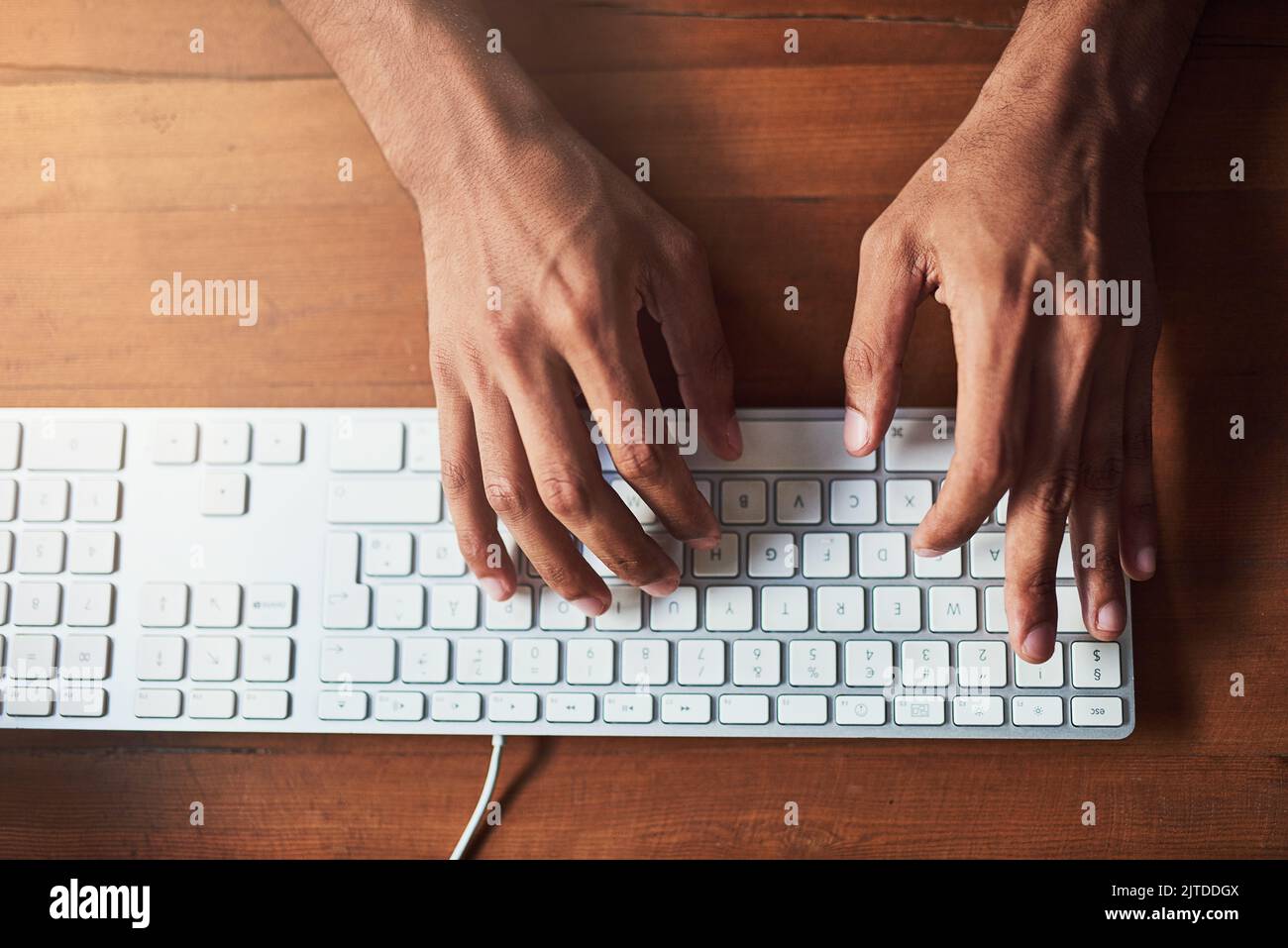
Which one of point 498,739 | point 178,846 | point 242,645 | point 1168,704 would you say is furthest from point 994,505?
point 178,846

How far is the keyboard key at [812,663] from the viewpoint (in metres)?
0.62

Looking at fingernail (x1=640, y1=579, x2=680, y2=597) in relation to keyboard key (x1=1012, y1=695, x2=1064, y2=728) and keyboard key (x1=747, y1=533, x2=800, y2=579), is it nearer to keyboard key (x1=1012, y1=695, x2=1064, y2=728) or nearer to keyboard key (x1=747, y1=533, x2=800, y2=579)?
keyboard key (x1=747, y1=533, x2=800, y2=579)

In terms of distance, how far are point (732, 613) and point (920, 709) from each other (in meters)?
0.15

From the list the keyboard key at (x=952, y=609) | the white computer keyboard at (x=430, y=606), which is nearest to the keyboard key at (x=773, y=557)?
the white computer keyboard at (x=430, y=606)

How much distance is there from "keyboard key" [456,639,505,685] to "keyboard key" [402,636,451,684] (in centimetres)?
1

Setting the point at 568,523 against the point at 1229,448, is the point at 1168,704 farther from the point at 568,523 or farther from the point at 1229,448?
the point at 568,523

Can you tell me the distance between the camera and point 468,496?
62 cm

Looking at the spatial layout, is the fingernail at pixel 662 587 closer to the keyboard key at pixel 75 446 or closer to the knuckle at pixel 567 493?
the knuckle at pixel 567 493

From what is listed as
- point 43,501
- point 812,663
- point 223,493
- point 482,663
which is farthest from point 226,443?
point 812,663

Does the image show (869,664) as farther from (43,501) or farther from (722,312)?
(43,501)

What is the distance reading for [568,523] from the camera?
1.98 feet

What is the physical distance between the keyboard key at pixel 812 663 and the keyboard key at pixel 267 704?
37 cm
